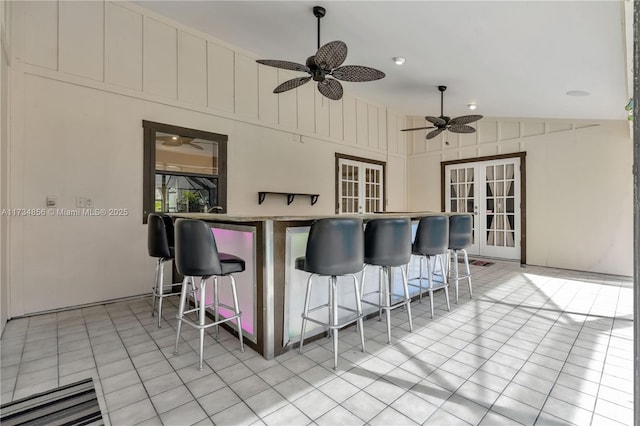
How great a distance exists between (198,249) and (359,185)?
507cm

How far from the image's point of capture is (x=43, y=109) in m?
3.21

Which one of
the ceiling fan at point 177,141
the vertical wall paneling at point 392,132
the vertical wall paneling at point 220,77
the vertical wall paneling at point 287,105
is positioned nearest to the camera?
the ceiling fan at point 177,141

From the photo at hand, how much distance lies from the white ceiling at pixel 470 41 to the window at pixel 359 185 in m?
1.92

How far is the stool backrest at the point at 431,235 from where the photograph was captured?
3.08 m

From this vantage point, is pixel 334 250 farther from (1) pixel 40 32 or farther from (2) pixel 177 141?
(1) pixel 40 32

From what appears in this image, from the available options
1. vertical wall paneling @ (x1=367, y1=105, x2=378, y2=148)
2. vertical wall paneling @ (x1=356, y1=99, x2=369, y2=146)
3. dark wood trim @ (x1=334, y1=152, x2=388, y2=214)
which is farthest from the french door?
vertical wall paneling @ (x1=356, y1=99, x2=369, y2=146)

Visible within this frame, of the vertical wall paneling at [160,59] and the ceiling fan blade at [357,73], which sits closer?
the ceiling fan blade at [357,73]

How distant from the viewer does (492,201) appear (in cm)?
655

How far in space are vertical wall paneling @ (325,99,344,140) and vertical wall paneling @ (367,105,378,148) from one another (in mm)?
916

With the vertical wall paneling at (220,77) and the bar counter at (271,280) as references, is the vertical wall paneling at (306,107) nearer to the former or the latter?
the vertical wall paneling at (220,77)

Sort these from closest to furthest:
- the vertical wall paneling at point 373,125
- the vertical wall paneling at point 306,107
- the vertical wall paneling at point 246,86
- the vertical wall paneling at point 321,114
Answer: the vertical wall paneling at point 246,86, the vertical wall paneling at point 306,107, the vertical wall paneling at point 321,114, the vertical wall paneling at point 373,125

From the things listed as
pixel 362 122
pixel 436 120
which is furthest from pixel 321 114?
pixel 436 120

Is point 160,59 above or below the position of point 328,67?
above

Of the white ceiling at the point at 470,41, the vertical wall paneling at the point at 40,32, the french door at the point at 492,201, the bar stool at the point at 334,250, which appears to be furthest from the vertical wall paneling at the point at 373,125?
the vertical wall paneling at the point at 40,32
